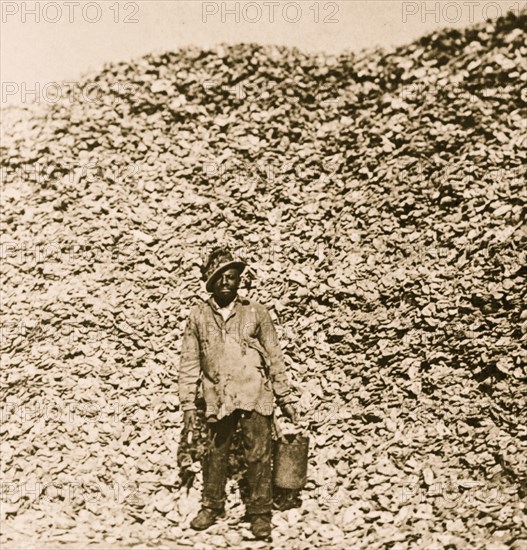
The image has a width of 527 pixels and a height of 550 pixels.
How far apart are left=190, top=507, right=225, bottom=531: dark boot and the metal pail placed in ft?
1.42

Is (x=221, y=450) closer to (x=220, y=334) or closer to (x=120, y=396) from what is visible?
(x=220, y=334)

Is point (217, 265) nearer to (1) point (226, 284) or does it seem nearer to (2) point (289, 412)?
(1) point (226, 284)

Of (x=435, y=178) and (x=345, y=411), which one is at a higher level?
(x=435, y=178)

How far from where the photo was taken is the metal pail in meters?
4.08

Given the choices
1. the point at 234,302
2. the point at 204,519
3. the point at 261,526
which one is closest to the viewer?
the point at 261,526

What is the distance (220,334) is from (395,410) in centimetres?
137

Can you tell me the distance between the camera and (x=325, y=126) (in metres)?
5.63

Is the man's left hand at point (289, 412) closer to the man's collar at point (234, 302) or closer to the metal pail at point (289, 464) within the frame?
the metal pail at point (289, 464)

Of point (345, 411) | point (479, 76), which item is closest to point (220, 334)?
point (345, 411)

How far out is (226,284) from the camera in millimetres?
4137

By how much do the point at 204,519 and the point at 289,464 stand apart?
0.63 metres

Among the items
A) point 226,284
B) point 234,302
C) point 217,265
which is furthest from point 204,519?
point 217,265

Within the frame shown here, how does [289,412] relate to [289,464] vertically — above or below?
above

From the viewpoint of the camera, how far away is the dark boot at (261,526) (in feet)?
13.0
